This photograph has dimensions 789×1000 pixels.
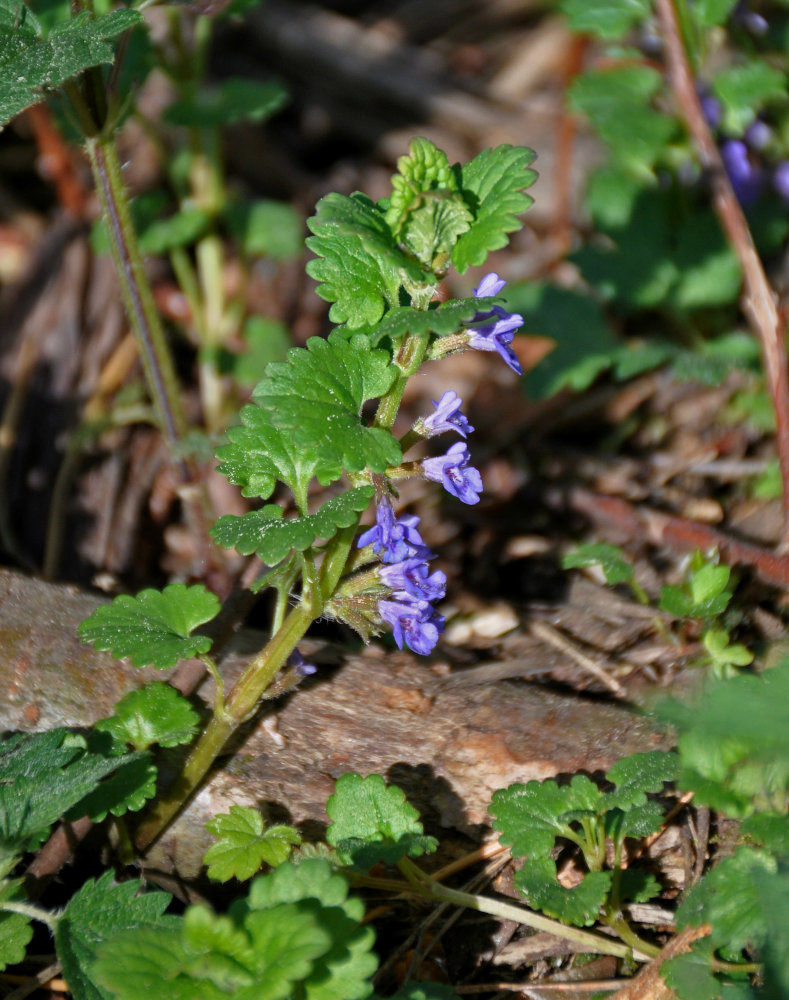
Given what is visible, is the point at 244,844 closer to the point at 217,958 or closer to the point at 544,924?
the point at 217,958

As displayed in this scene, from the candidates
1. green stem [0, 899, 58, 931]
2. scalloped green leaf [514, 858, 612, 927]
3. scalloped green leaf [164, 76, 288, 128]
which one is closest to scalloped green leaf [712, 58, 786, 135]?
scalloped green leaf [164, 76, 288, 128]

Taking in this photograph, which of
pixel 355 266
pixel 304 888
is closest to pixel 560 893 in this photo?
pixel 304 888

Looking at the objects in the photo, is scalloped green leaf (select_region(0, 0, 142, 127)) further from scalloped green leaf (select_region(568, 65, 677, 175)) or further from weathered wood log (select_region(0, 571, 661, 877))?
scalloped green leaf (select_region(568, 65, 677, 175))

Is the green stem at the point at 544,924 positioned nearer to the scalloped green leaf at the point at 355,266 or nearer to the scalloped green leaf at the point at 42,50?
the scalloped green leaf at the point at 355,266

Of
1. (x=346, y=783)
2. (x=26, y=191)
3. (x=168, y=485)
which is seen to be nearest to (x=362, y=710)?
(x=346, y=783)

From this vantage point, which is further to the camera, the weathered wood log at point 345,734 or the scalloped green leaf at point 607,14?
the scalloped green leaf at point 607,14

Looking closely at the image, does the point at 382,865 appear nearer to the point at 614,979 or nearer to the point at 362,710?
the point at 362,710

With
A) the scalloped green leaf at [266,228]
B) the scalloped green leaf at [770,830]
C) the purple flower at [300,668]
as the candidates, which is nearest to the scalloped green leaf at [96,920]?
the purple flower at [300,668]

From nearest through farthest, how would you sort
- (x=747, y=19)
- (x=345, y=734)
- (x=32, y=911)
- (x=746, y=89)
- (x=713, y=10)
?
1. (x=32, y=911)
2. (x=345, y=734)
3. (x=713, y=10)
4. (x=746, y=89)
5. (x=747, y=19)
